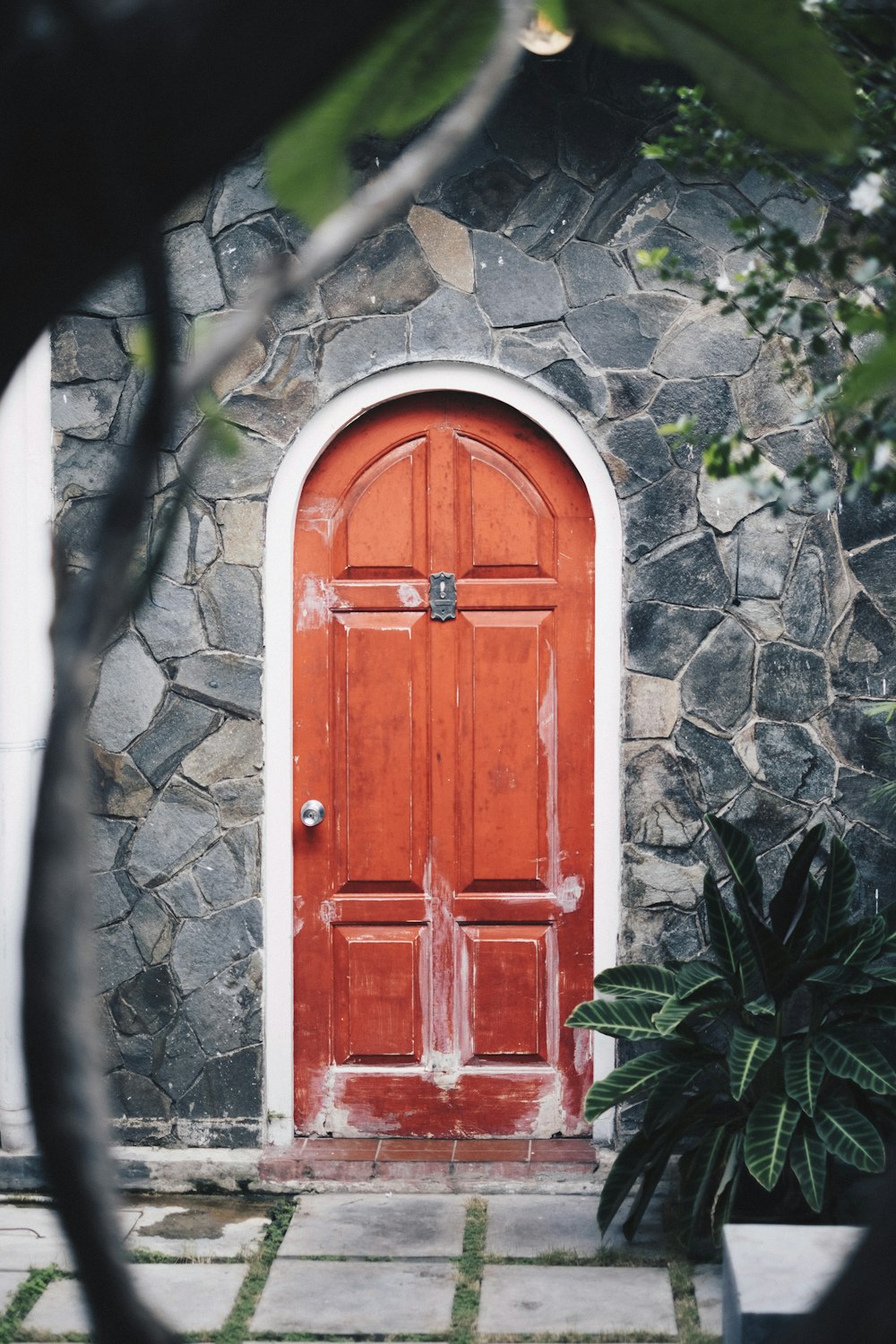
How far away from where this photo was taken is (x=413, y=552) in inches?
170

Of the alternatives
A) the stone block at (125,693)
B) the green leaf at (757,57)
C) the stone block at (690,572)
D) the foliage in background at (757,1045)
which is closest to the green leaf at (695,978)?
the foliage in background at (757,1045)

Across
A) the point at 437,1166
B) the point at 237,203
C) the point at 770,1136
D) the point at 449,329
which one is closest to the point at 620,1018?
the point at 770,1136

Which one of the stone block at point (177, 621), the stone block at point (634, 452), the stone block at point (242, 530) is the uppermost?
the stone block at point (634, 452)

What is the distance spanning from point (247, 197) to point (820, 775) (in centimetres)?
255

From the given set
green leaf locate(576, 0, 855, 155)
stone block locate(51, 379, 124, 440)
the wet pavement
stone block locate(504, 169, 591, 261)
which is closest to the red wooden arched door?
the wet pavement

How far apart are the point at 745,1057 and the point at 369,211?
3.29 metres

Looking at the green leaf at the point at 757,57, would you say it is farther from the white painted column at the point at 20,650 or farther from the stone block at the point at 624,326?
the white painted column at the point at 20,650

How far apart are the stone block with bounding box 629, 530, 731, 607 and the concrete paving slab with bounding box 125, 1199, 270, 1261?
2249mm

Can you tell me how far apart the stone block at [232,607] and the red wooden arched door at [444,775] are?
17 cm

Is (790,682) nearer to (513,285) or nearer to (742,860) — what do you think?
(742,860)

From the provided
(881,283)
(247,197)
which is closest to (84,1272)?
(881,283)

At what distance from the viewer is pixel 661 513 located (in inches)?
163

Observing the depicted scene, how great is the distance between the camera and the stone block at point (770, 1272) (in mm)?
2305

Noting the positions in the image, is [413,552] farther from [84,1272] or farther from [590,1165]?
[84,1272]
